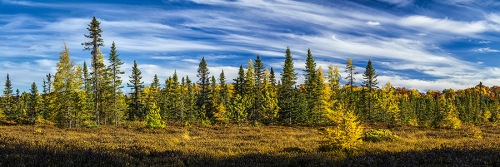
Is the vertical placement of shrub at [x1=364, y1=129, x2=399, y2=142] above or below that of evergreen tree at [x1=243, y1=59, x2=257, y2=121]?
below

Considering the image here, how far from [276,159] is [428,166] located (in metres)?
4.74

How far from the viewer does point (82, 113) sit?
41562mm

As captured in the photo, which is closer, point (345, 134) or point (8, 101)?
point (345, 134)

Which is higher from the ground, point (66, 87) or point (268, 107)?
point (66, 87)

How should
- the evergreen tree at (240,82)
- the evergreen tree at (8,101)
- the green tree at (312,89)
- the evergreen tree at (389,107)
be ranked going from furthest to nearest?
the evergreen tree at (8,101)
the evergreen tree at (240,82)
the evergreen tree at (389,107)
the green tree at (312,89)

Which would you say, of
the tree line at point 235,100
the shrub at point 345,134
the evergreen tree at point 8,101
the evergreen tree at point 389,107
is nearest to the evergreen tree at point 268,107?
the tree line at point 235,100

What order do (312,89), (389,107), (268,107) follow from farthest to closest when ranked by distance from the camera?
(389,107), (268,107), (312,89)

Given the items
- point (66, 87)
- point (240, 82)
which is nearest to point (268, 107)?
point (240, 82)

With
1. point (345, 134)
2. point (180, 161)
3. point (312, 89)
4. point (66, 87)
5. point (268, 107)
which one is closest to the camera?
point (180, 161)

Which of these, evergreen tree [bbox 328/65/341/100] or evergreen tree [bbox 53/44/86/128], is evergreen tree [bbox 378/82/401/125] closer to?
evergreen tree [bbox 328/65/341/100]

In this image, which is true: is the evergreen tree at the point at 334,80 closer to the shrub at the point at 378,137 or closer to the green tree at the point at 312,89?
the green tree at the point at 312,89

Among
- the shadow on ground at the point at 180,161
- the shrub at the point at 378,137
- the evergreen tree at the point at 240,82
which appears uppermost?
the evergreen tree at the point at 240,82

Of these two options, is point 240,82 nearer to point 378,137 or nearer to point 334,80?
point 334,80

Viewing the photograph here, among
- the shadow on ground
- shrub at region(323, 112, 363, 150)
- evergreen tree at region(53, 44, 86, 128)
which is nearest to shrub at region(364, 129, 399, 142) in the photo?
shrub at region(323, 112, 363, 150)
